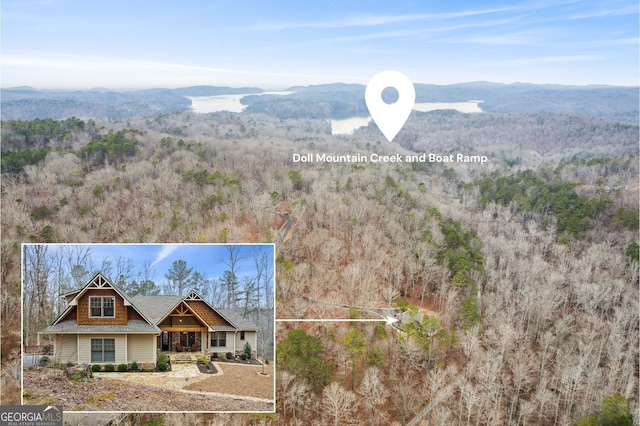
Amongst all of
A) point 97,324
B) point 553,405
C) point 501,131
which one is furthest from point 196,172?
point 553,405

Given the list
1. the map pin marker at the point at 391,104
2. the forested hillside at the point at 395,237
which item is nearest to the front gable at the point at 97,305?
the forested hillside at the point at 395,237

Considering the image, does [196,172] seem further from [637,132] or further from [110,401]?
[637,132]

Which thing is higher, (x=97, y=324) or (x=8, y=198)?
(x=8, y=198)

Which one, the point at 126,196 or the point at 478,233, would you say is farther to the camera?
the point at 478,233

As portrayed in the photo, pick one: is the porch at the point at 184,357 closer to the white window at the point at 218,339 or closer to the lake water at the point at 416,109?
the white window at the point at 218,339

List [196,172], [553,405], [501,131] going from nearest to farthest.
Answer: [553,405] < [196,172] < [501,131]

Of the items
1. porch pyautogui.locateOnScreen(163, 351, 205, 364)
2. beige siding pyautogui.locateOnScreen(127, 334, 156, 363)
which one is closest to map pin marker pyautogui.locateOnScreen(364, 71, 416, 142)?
porch pyautogui.locateOnScreen(163, 351, 205, 364)
